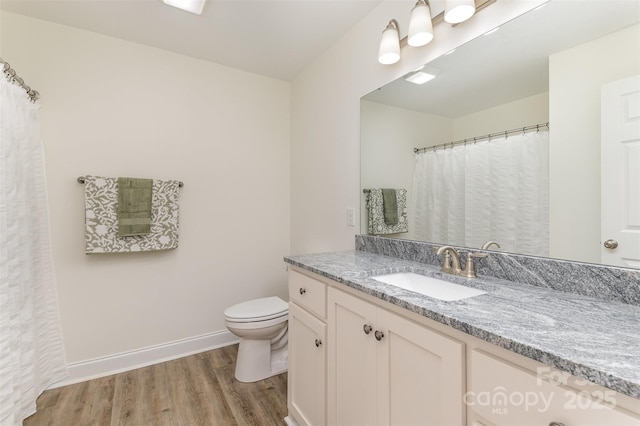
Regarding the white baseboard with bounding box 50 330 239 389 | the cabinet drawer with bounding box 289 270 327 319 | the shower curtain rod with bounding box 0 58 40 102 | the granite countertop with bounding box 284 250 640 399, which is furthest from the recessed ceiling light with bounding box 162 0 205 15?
the white baseboard with bounding box 50 330 239 389

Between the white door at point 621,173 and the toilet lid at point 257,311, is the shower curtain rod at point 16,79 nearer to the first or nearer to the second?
the toilet lid at point 257,311

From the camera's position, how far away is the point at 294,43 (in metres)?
2.13

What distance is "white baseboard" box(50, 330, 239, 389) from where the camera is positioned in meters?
1.98

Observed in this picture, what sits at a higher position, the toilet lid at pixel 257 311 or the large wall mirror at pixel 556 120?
the large wall mirror at pixel 556 120

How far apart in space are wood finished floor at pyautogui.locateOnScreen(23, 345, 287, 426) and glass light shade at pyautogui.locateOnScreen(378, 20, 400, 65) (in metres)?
2.04

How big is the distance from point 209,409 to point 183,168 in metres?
1.68

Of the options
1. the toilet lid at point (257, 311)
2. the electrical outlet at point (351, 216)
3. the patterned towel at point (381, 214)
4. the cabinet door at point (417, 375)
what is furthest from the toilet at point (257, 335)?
the cabinet door at point (417, 375)

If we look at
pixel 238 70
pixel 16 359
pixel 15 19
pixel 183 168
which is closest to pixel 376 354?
pixel 16 359

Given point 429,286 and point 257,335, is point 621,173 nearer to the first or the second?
point 429,286

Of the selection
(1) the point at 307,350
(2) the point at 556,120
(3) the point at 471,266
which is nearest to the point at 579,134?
(2) the point at 556,120

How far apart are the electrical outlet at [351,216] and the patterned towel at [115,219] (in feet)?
4.31

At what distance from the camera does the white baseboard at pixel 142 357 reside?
1976 mm

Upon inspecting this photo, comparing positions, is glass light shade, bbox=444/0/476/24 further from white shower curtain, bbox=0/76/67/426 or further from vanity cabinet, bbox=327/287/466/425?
white shower curtain, bbox=0/76/67/426

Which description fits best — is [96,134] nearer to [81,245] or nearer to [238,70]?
[81,245]
